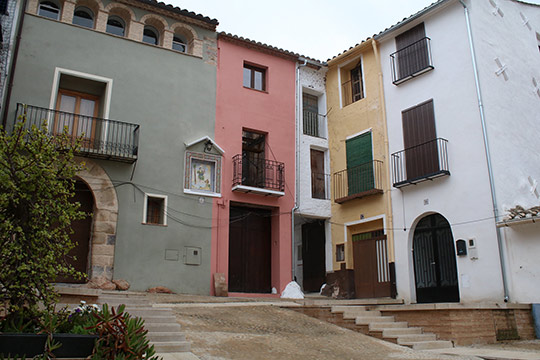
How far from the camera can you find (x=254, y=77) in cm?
1662

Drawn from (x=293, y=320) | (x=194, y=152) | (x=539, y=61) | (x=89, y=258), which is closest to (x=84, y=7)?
(x=194, y=152)

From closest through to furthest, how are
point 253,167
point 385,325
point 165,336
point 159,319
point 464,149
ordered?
point 165,336, point 159,319, point 385,325, point 464,149, point 253,167

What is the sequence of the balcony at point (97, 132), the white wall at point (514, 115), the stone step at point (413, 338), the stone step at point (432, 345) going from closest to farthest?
the stone step at point (432, 345), the stone step at point (413, 338), the white wall at point (514, 115), the balcony at point (97, 132)

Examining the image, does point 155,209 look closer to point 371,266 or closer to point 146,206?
point 146,206

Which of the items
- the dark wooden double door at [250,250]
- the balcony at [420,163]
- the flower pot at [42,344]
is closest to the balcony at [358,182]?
the balcony at [420,163]

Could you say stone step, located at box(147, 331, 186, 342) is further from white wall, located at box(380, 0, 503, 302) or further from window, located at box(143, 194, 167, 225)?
white wall, located at box(380, 0, 503, 302)

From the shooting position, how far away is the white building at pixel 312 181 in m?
16.2

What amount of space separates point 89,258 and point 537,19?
15459 millimetres

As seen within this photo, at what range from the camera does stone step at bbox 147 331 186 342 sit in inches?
268

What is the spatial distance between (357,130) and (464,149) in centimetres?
404

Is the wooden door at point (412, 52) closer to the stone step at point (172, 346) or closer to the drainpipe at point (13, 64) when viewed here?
the drainpipe at point (13, 64)

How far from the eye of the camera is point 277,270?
15.2 metres

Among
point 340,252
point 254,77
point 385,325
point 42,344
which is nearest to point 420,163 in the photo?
point 340,252

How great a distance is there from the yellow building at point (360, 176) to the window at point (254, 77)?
8.17ft
